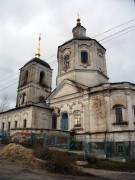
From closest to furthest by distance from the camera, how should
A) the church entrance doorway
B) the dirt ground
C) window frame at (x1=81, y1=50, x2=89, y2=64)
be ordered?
1. the dirt ground
2. the church entrance doorway
3. window frame at (x1=81, y1=50, x2=89, y2=64)

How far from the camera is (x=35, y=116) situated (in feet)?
78.8

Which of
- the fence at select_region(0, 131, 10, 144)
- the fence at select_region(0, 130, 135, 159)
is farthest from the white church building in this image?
the fence at select_region(0, 131, 10, 144)

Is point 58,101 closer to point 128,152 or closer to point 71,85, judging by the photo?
point 71,85

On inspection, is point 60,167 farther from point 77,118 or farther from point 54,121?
point 54,121

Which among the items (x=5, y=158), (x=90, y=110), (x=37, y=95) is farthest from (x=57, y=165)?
(x=37, y=95)

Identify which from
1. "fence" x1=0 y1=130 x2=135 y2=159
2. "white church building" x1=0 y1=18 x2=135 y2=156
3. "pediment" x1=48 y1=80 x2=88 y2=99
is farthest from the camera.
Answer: "pediment" x1=48 y1=80 x2=88 y2=99

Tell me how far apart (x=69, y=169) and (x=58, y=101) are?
15492 millimetres

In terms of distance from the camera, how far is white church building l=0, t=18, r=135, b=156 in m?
18.8

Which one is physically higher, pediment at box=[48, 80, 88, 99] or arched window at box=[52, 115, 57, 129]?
pediment at box=[48, 80, 88, 99]

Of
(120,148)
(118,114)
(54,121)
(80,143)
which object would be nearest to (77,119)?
(80,143)

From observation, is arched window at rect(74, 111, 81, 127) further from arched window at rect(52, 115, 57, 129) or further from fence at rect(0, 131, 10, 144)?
fence at rect(0, 131, 10, 144)

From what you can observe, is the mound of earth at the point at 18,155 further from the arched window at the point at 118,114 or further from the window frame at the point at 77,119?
the arched window at the point at 118,114

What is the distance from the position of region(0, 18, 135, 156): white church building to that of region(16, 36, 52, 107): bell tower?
1.78 meters

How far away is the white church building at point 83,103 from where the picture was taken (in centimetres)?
1875
